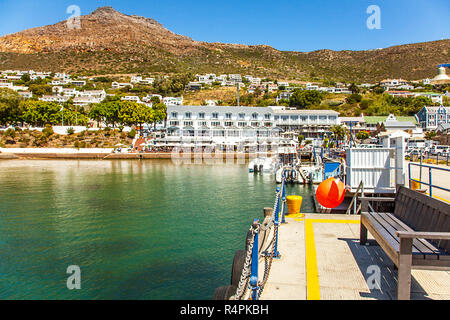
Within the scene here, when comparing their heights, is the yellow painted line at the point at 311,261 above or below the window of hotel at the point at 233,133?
below

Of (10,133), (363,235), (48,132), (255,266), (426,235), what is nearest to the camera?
(426,235)

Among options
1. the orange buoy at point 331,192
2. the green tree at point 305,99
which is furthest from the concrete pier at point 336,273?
the green tree at point 305,99

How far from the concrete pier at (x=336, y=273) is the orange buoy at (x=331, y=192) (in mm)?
1004

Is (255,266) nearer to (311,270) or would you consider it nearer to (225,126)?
(311,270)

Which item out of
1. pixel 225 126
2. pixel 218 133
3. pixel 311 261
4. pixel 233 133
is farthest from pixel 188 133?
pixel 311 261

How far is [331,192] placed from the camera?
9234mm

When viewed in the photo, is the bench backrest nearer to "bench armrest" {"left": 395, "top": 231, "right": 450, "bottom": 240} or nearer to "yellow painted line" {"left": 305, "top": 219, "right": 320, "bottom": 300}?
"bench armrest" {"left": 395, "top": 231, "right": 450, "bottom": 240}

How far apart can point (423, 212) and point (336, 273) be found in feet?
6.18

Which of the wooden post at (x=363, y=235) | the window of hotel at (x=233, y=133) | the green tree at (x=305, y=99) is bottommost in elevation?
the wooden post at (x=363, y=235)

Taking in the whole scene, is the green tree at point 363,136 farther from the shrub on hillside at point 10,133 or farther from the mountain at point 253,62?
the mountain at point 253,62

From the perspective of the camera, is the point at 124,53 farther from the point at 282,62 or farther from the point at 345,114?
the point at 345,114

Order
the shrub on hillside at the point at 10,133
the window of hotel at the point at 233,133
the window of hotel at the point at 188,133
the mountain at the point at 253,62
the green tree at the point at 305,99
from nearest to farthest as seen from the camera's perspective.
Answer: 1. the shrub on hillside at the point at 10,133
2. the window of hotel at the point at 188,133
3. the window of hotel at the point at 233,133
4. the green tree at the point at 305,99
5. the mountain at the point at 253,62

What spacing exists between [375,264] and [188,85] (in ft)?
454

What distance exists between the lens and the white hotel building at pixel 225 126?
254ft
